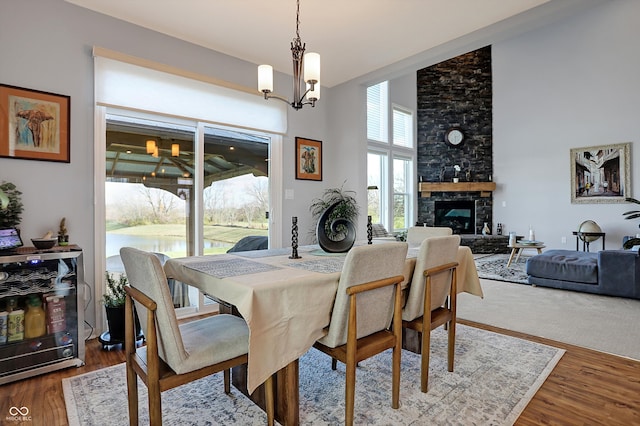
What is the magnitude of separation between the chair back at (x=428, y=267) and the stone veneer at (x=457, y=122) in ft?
21.5

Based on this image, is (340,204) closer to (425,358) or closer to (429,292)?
(429,292)

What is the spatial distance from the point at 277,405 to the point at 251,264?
75cm

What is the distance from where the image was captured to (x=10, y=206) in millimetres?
2342

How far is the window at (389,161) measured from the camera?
7.50m

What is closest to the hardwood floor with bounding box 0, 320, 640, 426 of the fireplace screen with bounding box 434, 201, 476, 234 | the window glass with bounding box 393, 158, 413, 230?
the window glass with bounding box 393, 158, 413, 230

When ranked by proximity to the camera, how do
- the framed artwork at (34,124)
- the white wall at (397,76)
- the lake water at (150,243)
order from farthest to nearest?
the lake water at (150,243) → the white wall at (397,76) → the framed artwork at (34,124)

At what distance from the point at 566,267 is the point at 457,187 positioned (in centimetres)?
395

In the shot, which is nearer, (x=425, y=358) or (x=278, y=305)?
(x=278, y=305)

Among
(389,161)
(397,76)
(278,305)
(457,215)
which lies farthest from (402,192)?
(278,305)

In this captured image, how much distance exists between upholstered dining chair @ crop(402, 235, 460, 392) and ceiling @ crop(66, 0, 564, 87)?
2010mm

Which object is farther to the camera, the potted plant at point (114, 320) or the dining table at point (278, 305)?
the potted plant at point (114, 320)

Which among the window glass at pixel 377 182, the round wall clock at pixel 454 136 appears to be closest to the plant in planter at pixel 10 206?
the window glass at pixel 377 182

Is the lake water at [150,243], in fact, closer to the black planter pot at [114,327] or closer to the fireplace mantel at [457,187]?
the black planter pot at [114,327]

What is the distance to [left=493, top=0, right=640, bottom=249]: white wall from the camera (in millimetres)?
6113
